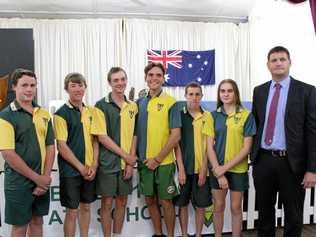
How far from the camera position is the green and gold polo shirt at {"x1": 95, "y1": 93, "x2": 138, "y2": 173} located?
2.55 meters

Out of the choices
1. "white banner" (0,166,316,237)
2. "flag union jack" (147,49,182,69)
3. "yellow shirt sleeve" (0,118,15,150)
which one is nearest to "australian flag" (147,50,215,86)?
"flag union jack" (147,49,182,69)

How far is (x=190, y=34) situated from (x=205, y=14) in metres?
0.51

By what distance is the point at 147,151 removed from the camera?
261cm

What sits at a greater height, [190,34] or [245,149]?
[190,34]

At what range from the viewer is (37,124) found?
2188mm

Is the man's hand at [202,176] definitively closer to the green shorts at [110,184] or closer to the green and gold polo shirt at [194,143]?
the green and gold polo shirt at [194,143]

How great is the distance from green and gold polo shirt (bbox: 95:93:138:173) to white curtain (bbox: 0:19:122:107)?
165 inches

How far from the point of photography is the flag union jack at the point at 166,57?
689cm

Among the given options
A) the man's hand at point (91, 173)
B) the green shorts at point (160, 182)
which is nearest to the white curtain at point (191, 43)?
the green shorts at point (160, 182)

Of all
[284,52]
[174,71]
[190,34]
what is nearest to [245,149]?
[284,52]

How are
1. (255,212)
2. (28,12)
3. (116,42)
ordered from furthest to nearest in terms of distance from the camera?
(116,42) < (28,12) < (255,212)

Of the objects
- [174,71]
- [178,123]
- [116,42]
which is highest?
[116,42]

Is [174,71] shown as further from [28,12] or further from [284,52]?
[284,52]

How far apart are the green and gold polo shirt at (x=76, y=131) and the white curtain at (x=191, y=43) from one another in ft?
14.4
